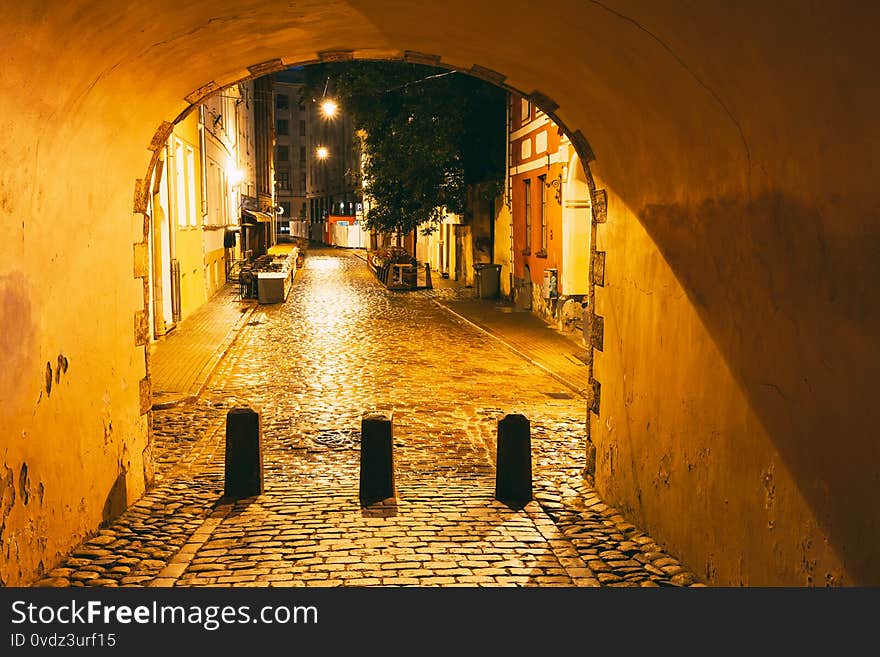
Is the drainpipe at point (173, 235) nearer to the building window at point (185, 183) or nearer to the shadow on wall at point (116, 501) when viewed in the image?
the building window at point (185, 183)

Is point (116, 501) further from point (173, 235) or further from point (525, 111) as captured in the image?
point (525, 111)

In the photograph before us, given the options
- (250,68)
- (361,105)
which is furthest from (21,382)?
→ (361,105)

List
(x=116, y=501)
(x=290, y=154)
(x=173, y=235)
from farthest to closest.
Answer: (x=290, y=154) < (x=173, y=235) < (x=116, y=501)

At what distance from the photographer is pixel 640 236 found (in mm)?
6352

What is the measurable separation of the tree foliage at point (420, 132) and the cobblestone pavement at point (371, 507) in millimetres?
13425

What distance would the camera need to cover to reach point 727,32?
4008 mm

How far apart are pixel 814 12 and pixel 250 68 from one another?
16.5 ft

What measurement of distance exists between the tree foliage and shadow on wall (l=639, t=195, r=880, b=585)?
21127 millimetres

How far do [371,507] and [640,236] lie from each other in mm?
2759

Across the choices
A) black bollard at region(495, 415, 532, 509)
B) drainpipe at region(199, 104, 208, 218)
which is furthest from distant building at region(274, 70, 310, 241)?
black bollard at region(495, 415, 532, 509)

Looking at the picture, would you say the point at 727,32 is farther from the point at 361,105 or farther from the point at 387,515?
the point at 361,105

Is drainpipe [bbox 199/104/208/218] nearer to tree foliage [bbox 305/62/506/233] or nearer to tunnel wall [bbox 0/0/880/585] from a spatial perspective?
tree foliage [bbox 305/62/506/233]

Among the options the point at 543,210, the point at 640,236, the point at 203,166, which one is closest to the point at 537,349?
the point at 543,210

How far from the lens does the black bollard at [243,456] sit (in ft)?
23.3
